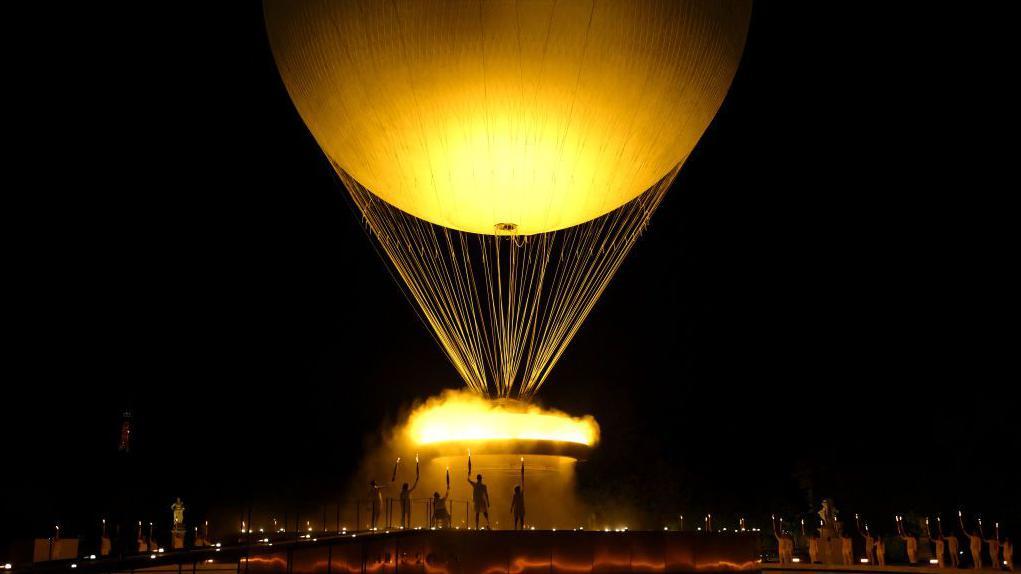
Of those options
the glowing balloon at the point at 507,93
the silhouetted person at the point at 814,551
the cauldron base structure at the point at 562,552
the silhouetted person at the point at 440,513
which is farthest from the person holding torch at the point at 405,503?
the silhouetted person at the point at 814,551

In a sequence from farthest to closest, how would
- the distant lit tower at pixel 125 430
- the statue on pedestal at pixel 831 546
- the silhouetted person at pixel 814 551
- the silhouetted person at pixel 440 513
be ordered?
the distant lit tower at pixel 125 430, the silhouetted person at pixel 814 551, the statue on pedestal at pixel 831 546, the silhouetted person at pixel 440 513

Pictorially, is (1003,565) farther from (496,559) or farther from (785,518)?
(496,559)

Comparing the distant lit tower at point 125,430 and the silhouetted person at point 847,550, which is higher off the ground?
the distant lit tower at point 125,430

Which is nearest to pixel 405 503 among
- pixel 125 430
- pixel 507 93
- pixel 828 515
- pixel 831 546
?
pixel 507 93

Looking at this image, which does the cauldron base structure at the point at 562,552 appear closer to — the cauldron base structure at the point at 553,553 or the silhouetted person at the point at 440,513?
the cauldron base structure at the point at 553,553

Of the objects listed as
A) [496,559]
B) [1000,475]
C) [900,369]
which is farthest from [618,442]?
[496,559]

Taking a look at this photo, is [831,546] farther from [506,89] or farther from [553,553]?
[506,89]

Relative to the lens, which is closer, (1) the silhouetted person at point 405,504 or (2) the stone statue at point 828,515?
(1) the silhouetted person at point 405,504

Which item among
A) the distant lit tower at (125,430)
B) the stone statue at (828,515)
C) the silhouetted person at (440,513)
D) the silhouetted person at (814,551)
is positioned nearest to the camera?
the silhouetted person at (440,513)
